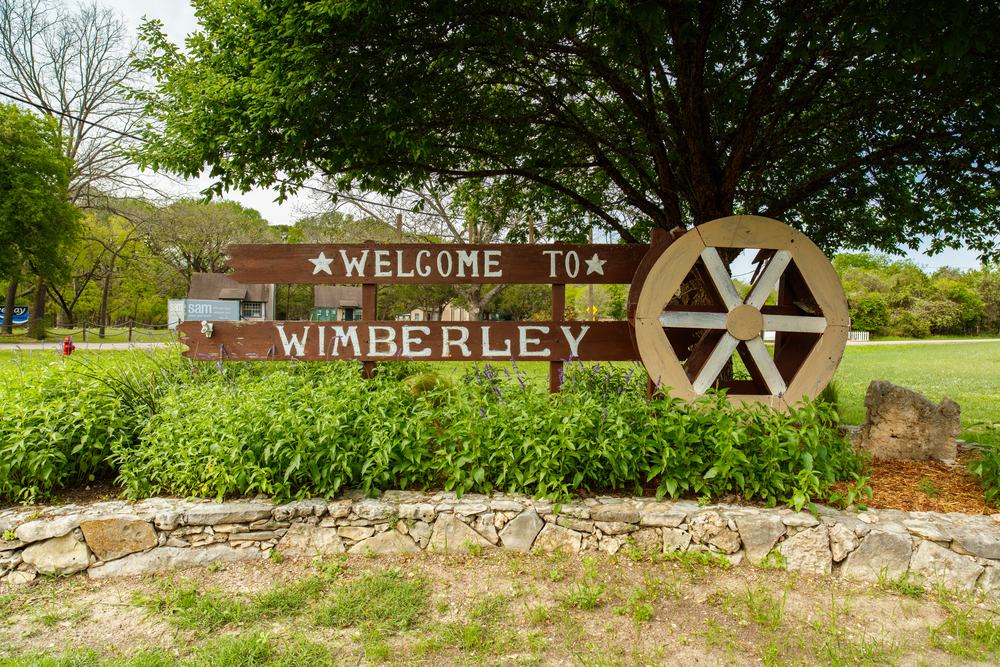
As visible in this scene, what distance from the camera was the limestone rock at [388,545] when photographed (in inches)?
Answer: 132

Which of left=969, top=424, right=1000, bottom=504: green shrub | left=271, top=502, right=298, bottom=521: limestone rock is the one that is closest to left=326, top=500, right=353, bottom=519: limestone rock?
left=271, top=502, right=298, bottom=521: limestone rock

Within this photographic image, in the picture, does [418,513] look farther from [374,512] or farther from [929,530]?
[929,530]

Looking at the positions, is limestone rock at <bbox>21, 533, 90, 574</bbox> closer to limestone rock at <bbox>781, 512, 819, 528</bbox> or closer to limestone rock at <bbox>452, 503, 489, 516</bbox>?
limestone rock at <bbox>452, 503, 489, 516</bbox>

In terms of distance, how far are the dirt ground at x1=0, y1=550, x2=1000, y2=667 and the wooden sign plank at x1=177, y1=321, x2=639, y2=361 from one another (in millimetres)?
2028

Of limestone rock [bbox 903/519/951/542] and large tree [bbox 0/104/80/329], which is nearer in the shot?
limestone rock [bbox 903/519/951/542]

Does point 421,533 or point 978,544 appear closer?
point 978,544

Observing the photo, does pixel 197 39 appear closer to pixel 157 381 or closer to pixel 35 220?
pixel 157 381

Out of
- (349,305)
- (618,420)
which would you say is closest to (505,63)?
(618,420)

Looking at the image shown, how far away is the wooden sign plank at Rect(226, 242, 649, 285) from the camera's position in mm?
4965

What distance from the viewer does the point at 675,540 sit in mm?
3279

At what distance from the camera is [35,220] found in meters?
18.7

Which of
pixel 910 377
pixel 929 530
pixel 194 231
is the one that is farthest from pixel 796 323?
pixel 194 231

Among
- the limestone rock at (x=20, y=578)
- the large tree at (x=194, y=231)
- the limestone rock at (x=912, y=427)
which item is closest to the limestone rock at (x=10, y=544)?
the limestone rock at (x=20, y=578)

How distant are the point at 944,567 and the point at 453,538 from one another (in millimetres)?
2813
